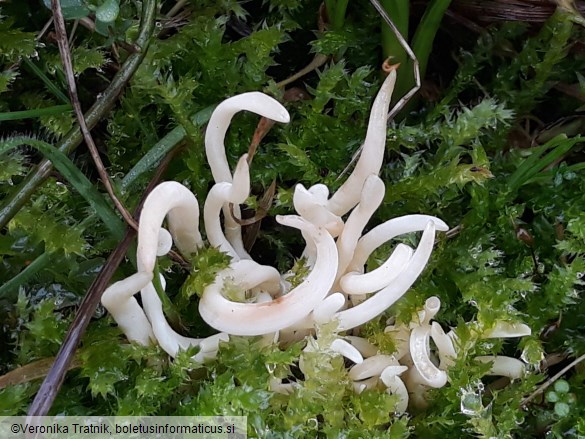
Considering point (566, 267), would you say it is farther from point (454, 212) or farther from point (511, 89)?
point (511, 89)

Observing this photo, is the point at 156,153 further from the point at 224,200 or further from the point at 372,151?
the point at 372,151

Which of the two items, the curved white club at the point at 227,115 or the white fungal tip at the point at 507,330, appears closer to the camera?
the curved white club at the point at 227,115

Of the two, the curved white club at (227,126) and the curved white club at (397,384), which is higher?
the curved white club at (227,126)

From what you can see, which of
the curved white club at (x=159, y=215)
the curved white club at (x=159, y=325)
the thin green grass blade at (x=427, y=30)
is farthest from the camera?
the thin green grass blade at (x=427, y=30)

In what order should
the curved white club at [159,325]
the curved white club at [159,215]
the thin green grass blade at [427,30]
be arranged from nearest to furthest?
the curved white club at [159,215]
the curved white club at [159,325]
the thin green grass blade at [427,30]

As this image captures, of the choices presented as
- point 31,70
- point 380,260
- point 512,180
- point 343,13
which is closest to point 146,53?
point 31,70

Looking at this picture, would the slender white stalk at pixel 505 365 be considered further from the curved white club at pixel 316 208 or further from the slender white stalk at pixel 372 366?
the curved white club at pixel 316 208

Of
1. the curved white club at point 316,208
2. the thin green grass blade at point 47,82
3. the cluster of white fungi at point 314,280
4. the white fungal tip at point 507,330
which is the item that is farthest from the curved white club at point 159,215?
the white fungal tip at point 507,330

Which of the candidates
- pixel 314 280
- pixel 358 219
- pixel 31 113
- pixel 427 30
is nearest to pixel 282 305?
pixel 314 280
